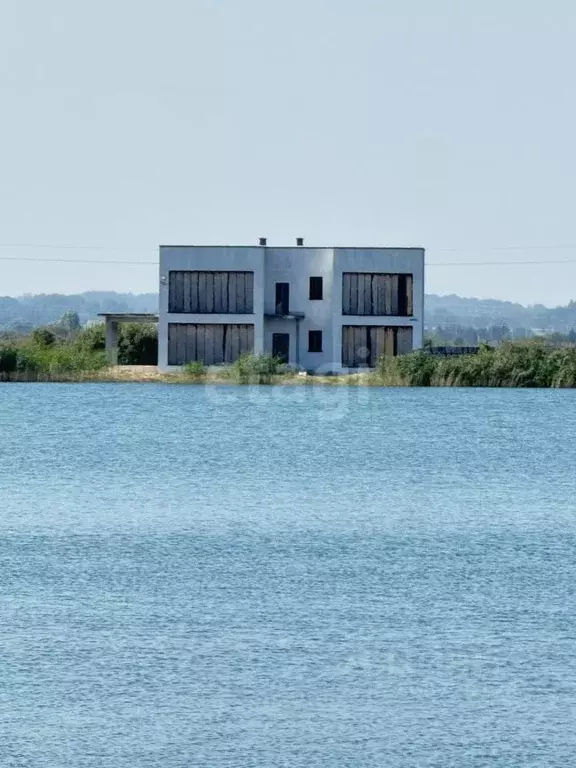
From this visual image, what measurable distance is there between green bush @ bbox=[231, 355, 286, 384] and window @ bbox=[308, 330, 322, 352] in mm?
3426

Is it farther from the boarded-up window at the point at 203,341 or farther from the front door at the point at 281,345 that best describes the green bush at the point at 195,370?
the front door at the point at 281,345

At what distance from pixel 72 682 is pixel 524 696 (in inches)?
152

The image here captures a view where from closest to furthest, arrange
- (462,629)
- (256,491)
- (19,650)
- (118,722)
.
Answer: (118,722)
(19,650)
(462,629)
(256,491)

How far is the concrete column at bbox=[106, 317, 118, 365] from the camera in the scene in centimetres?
7212

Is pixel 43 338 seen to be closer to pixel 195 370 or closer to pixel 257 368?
pixel 195 370

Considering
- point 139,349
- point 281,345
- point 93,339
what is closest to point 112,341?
point 139,349

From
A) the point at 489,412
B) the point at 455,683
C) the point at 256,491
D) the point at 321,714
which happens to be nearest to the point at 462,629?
the point at 455,683

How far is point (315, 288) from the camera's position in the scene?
71188 mm

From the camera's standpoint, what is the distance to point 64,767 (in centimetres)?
1274

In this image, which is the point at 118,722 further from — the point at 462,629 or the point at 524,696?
the point at 462,629

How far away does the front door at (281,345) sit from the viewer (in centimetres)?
7100

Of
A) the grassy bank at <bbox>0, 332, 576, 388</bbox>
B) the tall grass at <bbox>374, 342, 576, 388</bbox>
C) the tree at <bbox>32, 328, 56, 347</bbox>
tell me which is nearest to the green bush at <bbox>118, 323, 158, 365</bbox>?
the tree at <bbox>32, 328, 56, 347</bbox>

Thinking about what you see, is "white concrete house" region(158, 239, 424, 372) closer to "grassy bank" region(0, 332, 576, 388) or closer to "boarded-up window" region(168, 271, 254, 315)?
"boarded-up window" region(168, 271, 254, 315)

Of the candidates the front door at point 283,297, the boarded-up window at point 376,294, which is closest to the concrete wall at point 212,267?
the front door at point 283,297
